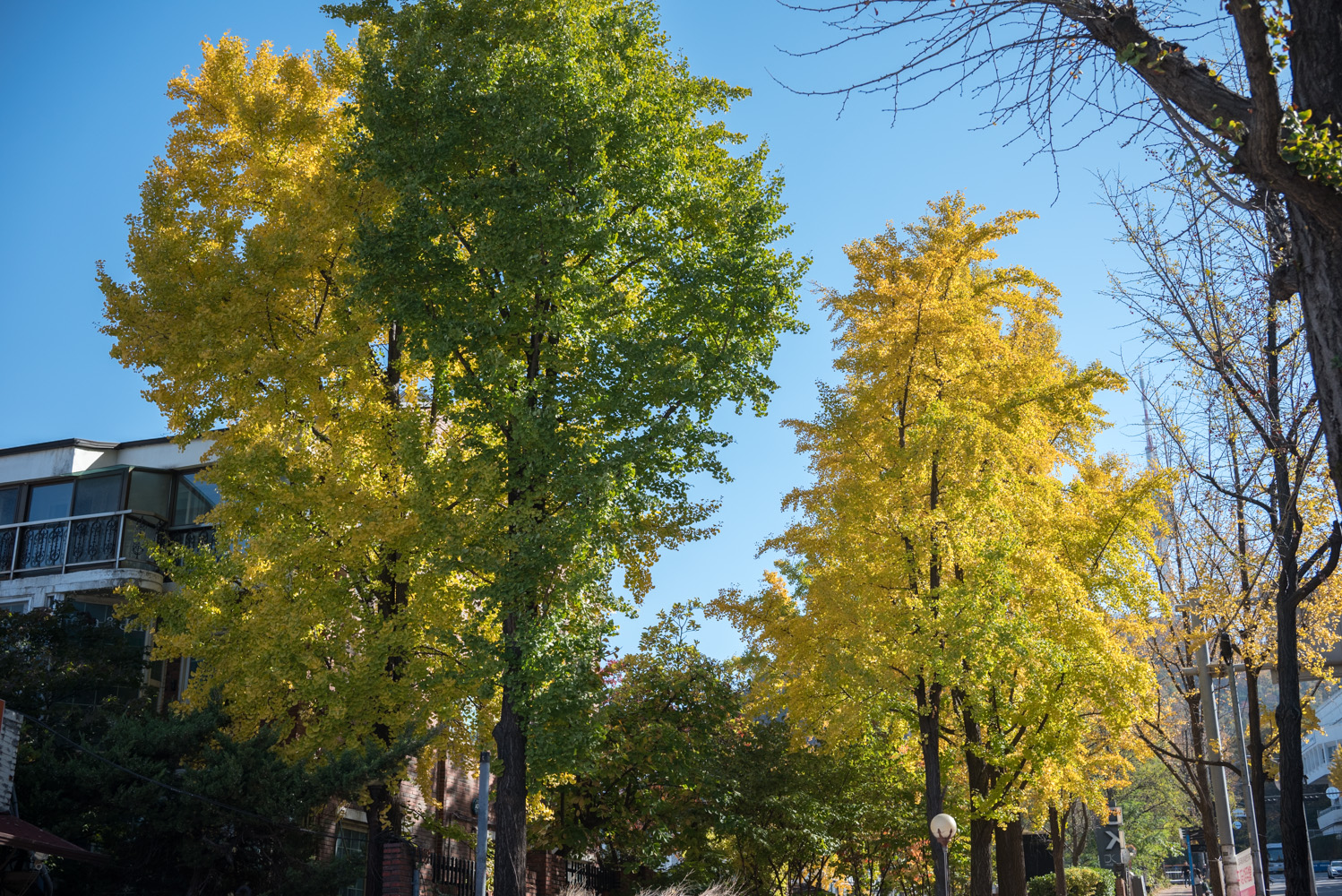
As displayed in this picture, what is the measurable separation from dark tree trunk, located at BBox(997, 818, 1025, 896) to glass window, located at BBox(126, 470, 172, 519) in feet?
62.6

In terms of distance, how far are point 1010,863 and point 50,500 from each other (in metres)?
22.4

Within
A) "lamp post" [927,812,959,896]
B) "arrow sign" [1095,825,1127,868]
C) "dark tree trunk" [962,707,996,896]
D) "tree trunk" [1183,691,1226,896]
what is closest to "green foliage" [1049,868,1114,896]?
"arrow sign" [1095,825,1127,868]

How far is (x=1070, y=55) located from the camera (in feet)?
25.0

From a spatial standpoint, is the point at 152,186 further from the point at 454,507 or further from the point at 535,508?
the point at 535,508

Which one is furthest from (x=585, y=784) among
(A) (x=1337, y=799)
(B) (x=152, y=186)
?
(A) (x=1337, y=799)

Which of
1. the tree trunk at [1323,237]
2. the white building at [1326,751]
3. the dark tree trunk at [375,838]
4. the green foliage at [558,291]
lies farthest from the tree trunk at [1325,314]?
the white building at [1326,751]

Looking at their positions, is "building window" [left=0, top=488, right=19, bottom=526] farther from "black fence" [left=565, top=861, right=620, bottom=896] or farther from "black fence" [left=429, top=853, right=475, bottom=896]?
"black fence" [left=565, top=861, right=620, bottom=896]

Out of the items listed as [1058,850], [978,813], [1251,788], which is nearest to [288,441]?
[978,813]

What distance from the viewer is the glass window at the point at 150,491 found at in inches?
870

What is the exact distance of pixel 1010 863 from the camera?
21.7 m

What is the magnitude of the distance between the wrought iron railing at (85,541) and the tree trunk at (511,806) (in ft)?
33.5

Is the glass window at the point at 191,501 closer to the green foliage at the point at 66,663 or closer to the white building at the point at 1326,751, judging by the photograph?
the green foliage at the point at 66,663

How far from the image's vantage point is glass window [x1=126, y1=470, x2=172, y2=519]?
2211cm

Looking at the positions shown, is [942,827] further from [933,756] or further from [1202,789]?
[1202,789]
